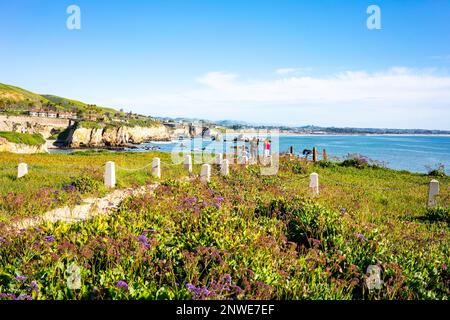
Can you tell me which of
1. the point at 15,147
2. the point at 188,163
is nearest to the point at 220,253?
the point at 188,163

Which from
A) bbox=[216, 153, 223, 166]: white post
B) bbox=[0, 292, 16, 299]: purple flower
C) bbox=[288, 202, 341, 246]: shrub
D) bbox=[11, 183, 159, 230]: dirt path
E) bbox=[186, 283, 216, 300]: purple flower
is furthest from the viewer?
bbox=[216, 153, 223, 166]: white post

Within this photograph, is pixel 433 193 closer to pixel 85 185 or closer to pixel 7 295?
pixel 85 185

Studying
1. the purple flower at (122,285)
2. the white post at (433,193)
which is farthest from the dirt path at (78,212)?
the white post at (433,193)

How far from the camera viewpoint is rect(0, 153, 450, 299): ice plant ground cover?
174 inches

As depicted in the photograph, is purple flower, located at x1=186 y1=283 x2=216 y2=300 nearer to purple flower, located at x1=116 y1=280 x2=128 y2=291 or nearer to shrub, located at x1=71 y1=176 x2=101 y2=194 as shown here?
purple flower, located at x1=116 y1=280 x2=128 y2=291

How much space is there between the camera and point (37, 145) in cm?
4625

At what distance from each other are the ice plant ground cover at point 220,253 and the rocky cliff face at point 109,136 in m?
104

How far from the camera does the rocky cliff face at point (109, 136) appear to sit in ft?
347

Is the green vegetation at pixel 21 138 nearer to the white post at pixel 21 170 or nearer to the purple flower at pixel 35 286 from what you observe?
the white post at pixel 21 170

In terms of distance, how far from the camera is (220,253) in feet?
17.8

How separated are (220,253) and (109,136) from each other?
11719 cm

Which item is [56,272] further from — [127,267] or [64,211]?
[64,211]

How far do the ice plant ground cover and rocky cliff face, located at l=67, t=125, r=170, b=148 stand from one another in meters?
104

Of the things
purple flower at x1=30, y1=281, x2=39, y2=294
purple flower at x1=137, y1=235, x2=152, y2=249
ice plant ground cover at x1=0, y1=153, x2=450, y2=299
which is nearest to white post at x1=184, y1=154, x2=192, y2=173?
ice plant ground cover at x1=0, y1=153, x2=450, y2=299
